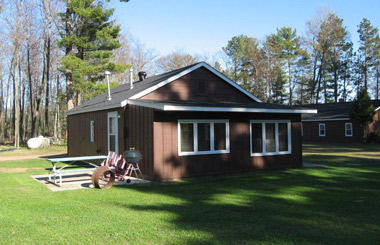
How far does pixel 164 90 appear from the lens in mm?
12094

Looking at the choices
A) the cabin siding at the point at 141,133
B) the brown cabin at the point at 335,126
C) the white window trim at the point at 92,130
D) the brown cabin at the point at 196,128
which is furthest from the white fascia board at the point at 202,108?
the brown cabin at the point at 335,126

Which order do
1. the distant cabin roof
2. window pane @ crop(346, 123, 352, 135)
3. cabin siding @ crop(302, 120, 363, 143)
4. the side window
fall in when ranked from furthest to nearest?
1. the distant cabin roof
2. window pane @ crop(346, 123, 352, 135)
3. cabin siding @ crop(302, 120, 363, 143)
4. the side window

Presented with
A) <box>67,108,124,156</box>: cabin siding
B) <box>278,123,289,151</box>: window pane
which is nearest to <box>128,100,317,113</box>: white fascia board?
<box>278,123,289,151</box>: window pane

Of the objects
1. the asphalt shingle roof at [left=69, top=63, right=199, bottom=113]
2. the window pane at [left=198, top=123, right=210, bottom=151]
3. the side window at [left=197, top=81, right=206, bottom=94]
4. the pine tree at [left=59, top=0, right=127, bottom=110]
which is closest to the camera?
the window pane at [left=198, top=123, right=210, bottom=151]

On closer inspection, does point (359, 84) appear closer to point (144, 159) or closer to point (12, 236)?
point (144, 159)

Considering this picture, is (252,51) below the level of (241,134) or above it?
above

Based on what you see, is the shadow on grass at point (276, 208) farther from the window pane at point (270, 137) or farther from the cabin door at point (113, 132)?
the cabin door at point (113, 132)

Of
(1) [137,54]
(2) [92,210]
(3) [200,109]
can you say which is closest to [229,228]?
(2) [92,210]

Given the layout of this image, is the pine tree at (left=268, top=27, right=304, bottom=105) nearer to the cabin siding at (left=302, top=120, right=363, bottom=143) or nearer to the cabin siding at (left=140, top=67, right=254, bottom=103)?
the cabin siding at (left=302, top=120, right=363, bottom=143)

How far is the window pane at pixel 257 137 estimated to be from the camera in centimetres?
1202

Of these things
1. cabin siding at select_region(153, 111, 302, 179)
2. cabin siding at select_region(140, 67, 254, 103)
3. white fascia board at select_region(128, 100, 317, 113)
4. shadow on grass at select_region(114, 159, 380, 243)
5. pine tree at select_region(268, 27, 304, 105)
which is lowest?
shadow on grass at select_region(114, 159, 380, 243)

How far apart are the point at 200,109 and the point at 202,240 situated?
592cm

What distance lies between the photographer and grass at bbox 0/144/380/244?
4684mm

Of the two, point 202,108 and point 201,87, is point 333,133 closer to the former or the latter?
point 201,87
